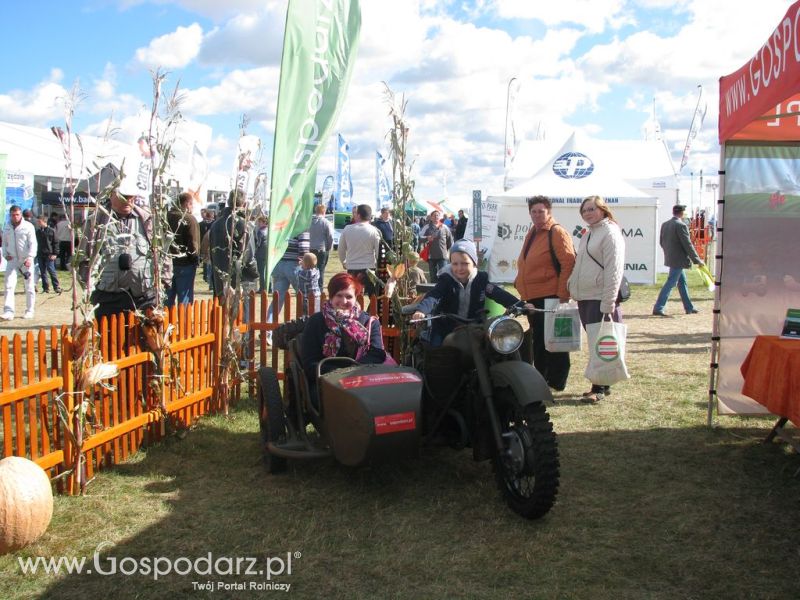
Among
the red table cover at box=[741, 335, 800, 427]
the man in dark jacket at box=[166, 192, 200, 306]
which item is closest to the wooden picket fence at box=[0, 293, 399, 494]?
the man in dark jacket at box=[166, 192, 200, 306]

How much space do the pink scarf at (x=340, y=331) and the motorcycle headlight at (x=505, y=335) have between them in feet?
3.29

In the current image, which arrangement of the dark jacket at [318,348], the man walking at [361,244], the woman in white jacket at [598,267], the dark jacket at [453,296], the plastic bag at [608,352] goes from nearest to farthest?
the dark jacket at [318,348] → the dark jacket at [453,296] → the plastic bag at [608,352] → the woman in white jacket at [598,267] → the man walking at [361,244]

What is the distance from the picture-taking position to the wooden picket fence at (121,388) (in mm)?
3912

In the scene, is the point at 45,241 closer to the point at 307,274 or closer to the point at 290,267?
the point at 290,267

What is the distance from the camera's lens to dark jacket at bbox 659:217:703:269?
1267 cm

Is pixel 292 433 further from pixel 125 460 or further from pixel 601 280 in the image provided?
pixel 601 280

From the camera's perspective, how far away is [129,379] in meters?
4.84

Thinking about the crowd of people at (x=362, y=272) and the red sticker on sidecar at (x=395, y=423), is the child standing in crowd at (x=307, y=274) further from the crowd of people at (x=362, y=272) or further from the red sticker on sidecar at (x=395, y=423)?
the red sticker on sidecar at (x=395, y=423)

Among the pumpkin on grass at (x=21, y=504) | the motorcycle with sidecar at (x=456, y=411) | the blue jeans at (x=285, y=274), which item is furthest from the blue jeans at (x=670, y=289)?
the pumpkin on grass at (x=21, y=504)

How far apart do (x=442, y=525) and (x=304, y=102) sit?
3229 millimetres

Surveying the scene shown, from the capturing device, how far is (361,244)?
1027cm

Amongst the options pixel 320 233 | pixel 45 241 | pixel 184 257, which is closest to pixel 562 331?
pixel 184 257

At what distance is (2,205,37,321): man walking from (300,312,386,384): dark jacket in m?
8.62

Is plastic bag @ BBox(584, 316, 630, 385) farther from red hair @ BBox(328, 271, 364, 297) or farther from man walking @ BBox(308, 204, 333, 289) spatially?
man walking @ BBox(308, 204, 333, 289)
